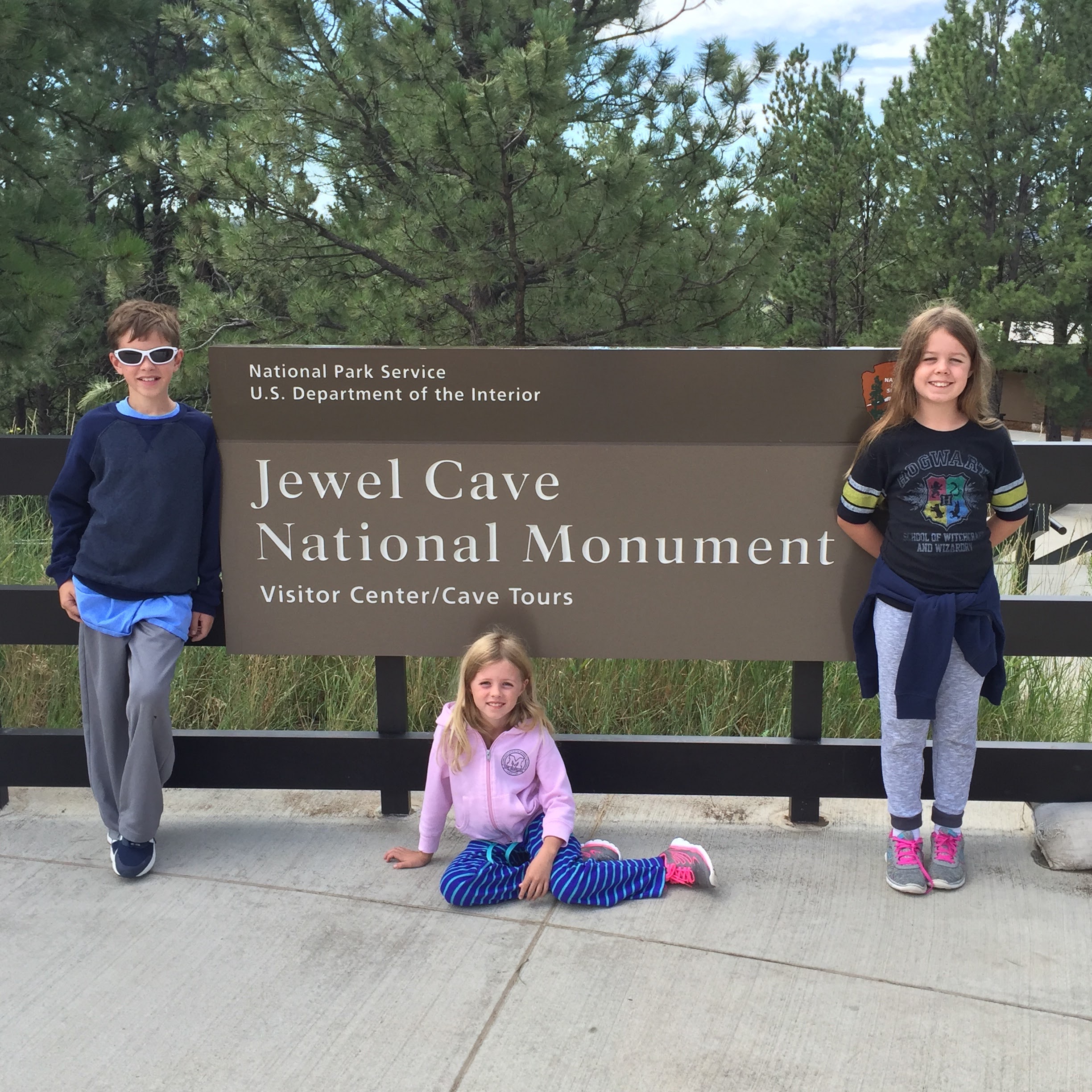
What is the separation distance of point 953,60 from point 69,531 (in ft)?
86.1

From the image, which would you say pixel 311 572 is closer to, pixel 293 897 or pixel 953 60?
pixel 293 897

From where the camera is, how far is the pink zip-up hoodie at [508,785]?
293cm

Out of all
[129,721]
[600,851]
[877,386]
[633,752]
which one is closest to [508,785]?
[600,851]

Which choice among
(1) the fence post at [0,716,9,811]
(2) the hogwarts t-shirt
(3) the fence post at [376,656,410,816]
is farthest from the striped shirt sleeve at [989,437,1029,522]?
(1) the fence post at [0,716,9,811]

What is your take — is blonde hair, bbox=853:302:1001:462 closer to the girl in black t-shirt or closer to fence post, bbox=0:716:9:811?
the girl in black t-shirt

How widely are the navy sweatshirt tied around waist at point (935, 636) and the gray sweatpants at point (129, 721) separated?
1822 mm

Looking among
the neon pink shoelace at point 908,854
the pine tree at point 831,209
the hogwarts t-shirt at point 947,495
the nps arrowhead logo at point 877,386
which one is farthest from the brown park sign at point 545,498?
the pine tree at point 831,209

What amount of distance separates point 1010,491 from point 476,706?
141 centimetres

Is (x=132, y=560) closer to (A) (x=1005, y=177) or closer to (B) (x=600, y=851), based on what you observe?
(B) (x=600, y=851)

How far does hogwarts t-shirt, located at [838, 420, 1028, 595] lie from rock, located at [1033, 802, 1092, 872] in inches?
30.4

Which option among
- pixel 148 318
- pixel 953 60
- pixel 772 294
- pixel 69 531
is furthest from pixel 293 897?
pixel 953 60

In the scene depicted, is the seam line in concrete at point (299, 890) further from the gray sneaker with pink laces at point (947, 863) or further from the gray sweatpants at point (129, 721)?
the gray sneaker with pink laces at point (947, 863)

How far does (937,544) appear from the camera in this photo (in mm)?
2760

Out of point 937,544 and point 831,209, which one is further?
point 831,209
